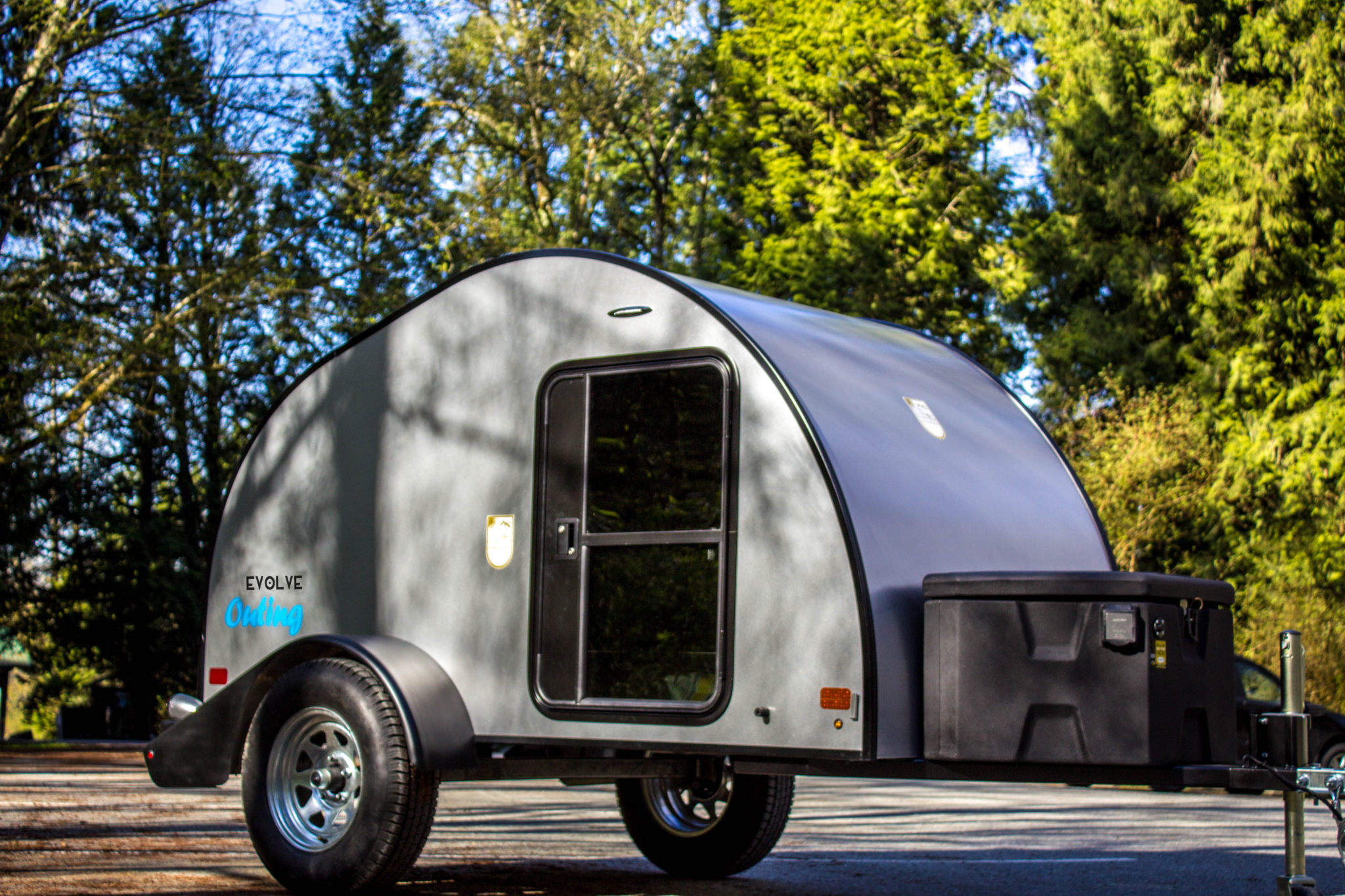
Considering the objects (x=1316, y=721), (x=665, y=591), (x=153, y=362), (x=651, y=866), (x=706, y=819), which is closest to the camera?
(x=665, y=591)

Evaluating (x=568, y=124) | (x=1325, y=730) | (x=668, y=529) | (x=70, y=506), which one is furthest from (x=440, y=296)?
(x=70, y=506)

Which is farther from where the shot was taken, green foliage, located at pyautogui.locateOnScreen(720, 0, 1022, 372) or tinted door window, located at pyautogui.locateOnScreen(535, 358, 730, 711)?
green foliage, located at pyautogui.locateOnScreen(720, 0, 1022, 372)

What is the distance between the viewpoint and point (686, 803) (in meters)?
7.97

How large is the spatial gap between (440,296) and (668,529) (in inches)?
75.4

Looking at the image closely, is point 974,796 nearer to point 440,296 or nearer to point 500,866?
point 500,866

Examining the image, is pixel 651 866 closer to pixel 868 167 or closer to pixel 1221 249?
pixel 868 167

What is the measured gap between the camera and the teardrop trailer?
5262 mm

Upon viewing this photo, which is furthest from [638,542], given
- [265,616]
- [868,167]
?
[868,167]

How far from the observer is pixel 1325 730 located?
49.6 feet

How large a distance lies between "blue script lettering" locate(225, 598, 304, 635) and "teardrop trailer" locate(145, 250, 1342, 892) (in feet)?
0.06

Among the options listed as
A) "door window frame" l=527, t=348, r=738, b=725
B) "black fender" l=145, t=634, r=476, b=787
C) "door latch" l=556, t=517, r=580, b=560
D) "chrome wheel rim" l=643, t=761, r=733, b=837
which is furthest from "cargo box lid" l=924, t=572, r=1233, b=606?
"chrome wheel rim" l=643, t=761, r=733, b=837

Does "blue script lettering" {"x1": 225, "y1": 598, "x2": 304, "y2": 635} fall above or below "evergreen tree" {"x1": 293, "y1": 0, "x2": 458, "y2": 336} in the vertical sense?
below

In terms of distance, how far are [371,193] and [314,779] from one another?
13060 mm

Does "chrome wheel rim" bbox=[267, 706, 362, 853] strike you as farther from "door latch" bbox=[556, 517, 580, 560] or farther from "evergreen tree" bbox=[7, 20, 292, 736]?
"evergreen tree" bbox=[7, 20, 292, 736]
